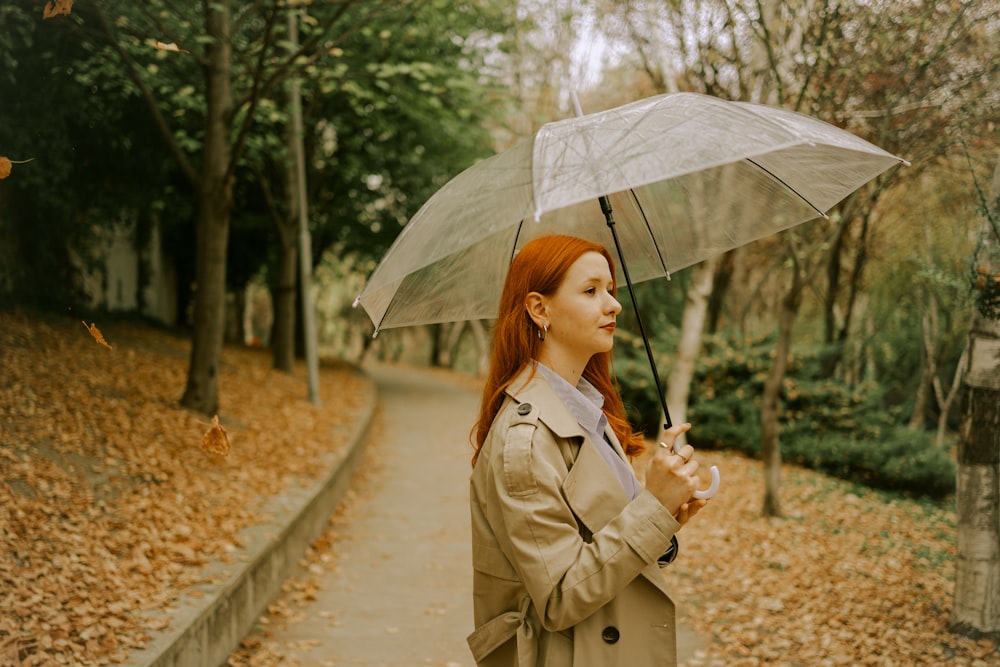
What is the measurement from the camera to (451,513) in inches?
386

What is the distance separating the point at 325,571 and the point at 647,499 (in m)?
5.75

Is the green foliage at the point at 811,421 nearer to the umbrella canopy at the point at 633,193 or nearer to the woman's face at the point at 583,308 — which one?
the umbrella canopy at the point at 633,193

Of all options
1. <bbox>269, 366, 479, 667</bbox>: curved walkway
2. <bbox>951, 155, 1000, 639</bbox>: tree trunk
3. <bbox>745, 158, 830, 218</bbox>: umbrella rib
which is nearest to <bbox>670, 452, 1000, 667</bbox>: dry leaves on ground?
<bbox>951, 155, 1000, 639</bbox>: tree trunk

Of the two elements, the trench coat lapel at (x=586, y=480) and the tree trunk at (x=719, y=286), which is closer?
the trench coat lapel at (x=586, y=480)

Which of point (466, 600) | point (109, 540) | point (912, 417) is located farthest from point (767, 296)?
point (109, 540)

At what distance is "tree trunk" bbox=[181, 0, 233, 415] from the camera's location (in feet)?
30.7

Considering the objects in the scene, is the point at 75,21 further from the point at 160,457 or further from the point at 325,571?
Result: the point at 325,571

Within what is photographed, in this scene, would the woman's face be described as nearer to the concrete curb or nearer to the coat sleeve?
the coat sleeve

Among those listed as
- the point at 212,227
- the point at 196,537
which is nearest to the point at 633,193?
the point at 196,537

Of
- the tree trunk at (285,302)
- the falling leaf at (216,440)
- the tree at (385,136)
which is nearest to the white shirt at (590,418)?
the falling leaf at (216,440)

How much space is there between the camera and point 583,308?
2467 millimetres

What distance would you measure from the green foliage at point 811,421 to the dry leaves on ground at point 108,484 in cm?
625

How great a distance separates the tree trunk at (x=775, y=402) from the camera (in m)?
8.59

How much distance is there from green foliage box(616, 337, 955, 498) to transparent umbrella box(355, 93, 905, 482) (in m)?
9.13
